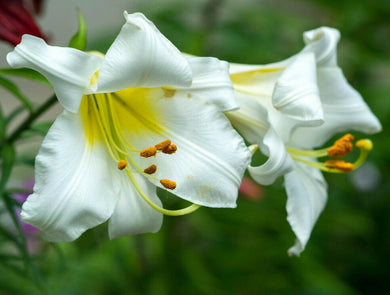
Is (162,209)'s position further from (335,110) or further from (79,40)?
(335,110)

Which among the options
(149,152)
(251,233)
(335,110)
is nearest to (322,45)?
(335,110)

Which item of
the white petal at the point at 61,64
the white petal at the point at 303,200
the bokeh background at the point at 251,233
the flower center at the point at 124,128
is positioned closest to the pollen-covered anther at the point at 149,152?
the flower center at the point at 124,128

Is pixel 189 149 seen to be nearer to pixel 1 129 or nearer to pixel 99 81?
pixel 99 81

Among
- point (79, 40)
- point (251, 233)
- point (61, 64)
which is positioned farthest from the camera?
point (251, 233)

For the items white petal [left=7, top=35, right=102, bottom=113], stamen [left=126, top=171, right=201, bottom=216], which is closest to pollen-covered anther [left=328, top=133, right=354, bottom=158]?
stamen [left=126, top=171, right=201, bottom=216]

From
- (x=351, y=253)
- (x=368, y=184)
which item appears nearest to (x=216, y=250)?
(x=351, y=253)

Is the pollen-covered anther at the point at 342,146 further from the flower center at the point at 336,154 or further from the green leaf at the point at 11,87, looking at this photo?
the green leaf at the point at 11,87
